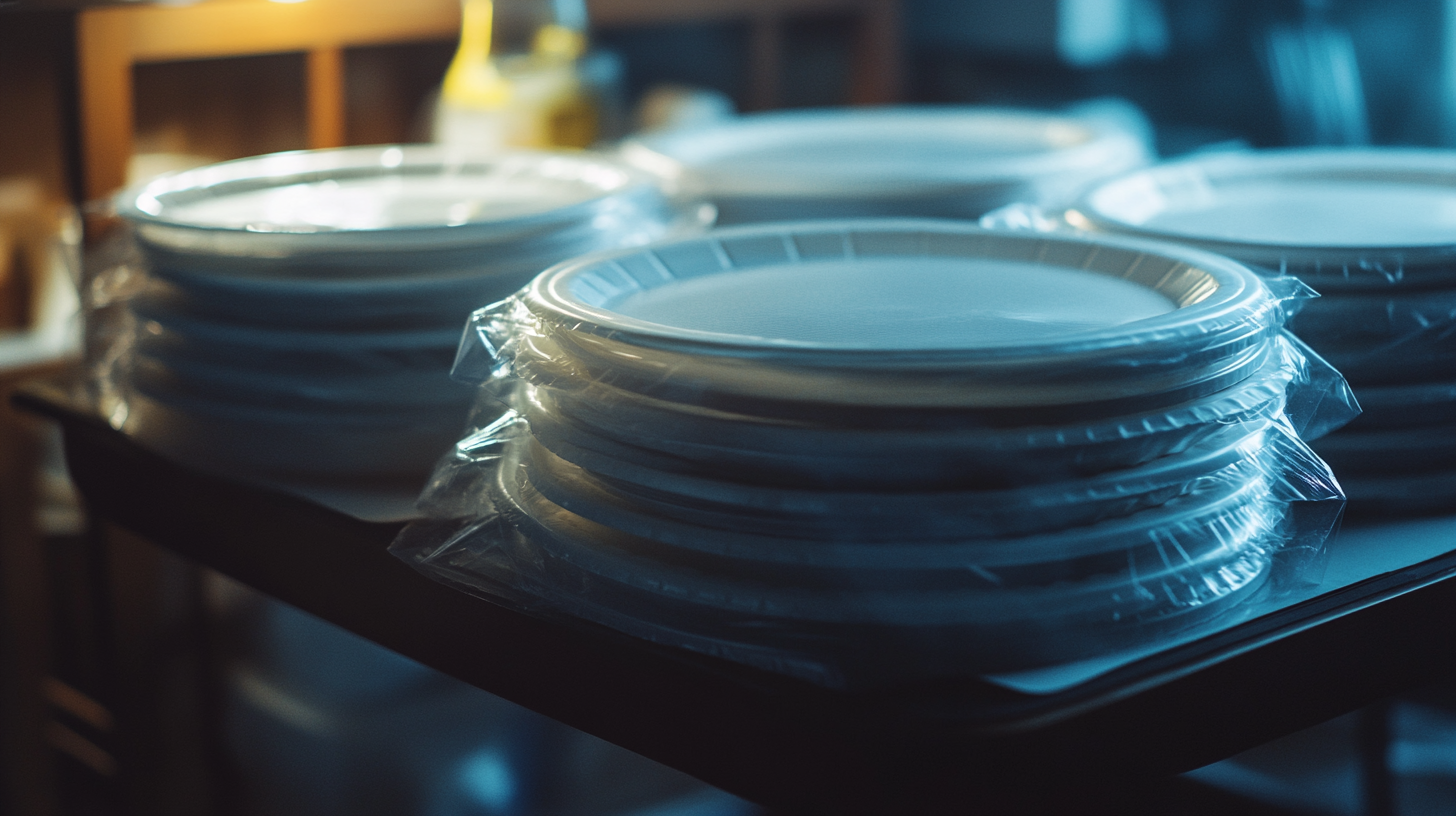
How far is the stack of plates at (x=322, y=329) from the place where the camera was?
646 millimetres

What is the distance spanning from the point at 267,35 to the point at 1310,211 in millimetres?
1041

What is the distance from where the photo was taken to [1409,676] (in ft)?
1.69

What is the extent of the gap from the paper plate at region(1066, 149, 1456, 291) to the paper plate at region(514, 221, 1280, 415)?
6cm

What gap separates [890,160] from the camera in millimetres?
998

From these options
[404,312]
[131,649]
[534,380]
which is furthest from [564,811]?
[534,380]

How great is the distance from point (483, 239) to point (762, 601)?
0.99 feet

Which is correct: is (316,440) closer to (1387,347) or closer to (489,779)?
(1387,347)

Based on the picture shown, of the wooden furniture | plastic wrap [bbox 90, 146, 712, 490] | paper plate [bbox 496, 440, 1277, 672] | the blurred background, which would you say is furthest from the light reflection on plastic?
paper plate [bbox 496, 440, 1277, 672]

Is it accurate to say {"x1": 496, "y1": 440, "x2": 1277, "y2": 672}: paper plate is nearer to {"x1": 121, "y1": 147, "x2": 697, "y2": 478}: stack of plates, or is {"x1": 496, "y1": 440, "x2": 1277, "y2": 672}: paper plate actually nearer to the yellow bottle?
{"x1": 121, "y1": 147, "x2": 697, "y2": 478}: stack of plates

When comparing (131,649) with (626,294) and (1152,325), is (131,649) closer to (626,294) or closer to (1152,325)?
(626,294)

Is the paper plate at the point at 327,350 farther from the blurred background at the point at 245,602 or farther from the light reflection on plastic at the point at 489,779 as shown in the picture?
the light reflection on plastic at the point at 489,779

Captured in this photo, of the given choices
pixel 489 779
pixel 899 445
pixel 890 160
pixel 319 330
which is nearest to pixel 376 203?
pixel 319 330

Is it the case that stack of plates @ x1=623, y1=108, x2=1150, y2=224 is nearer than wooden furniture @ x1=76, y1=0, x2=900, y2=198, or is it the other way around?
stack of plates @ x1=623, y1=108, x2=1150, y2=224

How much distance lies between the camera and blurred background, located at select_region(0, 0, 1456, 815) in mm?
1155
